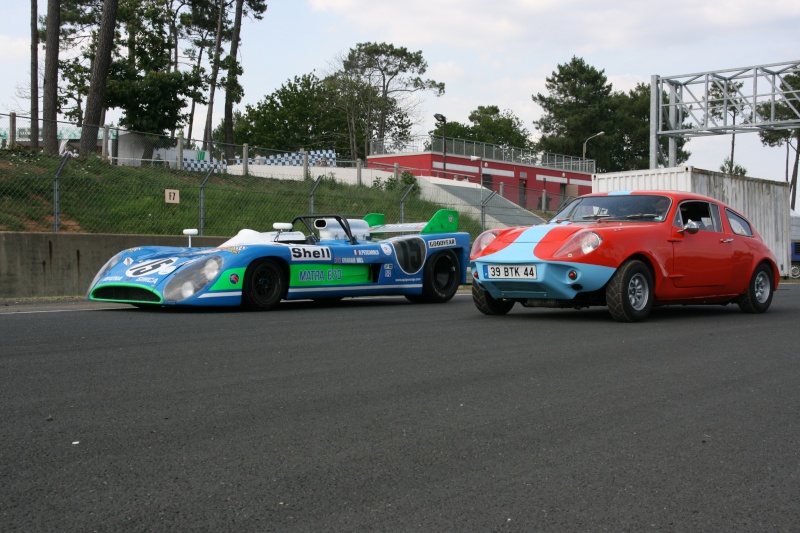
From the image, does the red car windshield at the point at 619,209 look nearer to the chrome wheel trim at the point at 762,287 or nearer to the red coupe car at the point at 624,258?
the red coupe car at the point at 624,258

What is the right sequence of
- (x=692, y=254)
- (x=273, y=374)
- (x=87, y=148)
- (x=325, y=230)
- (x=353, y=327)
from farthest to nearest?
(x=87, y=148) < (x=325, y=230) < (x=692, y=254) < (x=353, y=327) < (x=273, y=374)

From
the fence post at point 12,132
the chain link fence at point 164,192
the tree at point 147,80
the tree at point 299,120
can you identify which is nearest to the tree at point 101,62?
the chain link fence at point 164,192

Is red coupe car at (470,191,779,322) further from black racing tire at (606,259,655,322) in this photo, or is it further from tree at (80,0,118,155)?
tree at (80,0,118,155)

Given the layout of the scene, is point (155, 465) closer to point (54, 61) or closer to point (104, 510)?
point (104, 510)

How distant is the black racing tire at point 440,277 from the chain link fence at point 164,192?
4.35ft

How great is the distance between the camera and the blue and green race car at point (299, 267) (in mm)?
9312

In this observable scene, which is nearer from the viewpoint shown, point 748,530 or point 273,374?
point 748,530

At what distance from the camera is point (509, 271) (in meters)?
8.96

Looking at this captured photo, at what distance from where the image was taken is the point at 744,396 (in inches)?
201

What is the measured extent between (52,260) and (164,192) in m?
3.99

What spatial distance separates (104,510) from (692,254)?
7.98 meters

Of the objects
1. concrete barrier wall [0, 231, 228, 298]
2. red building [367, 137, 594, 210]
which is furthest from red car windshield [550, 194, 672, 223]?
red building [367, 137, 594, 210]

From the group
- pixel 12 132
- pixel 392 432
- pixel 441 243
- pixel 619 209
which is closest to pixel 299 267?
pixel 441 243

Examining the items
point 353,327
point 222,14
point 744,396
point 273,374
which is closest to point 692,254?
point 353,327
